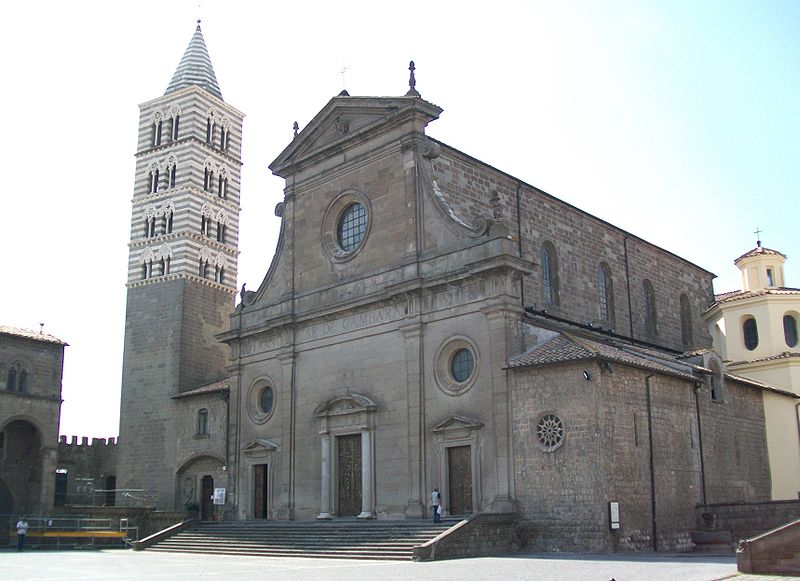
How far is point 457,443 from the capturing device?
27.4 m

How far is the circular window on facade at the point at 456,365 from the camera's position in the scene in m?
27.7

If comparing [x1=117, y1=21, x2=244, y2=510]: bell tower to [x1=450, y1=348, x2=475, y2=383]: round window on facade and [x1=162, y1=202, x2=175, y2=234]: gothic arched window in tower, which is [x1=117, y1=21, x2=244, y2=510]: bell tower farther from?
[x1=450, y1=348, x2=475, y2=383]: round window on facade

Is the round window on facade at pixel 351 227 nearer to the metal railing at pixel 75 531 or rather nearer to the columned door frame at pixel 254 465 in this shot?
the columned door frame at pixel 254 465

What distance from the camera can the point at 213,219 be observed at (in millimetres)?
48250

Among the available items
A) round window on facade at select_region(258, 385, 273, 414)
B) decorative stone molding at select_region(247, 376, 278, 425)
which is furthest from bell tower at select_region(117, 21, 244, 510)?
round window on facade at select_region(258, 385, 273, 414)

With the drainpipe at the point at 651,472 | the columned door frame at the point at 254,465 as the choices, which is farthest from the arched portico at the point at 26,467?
the drainpipe at the point at 651,472

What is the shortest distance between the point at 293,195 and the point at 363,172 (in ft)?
14.2

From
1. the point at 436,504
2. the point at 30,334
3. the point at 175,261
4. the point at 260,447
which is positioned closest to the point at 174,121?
the point at 175,261

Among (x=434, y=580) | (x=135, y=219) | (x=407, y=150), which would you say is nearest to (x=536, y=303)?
(x=407, y=150)

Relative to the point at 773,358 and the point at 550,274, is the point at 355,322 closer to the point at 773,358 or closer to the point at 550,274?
the point at 550,274

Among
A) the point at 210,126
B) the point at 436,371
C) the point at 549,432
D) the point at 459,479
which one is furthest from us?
the point at 210,126

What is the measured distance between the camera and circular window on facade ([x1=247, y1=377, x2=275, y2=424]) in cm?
3497

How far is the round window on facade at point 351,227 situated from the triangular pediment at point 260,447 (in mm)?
8133

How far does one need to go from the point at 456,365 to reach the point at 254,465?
1093cm
